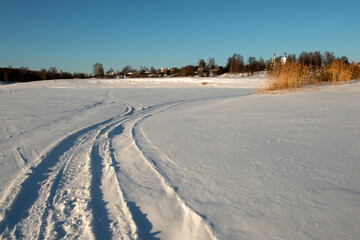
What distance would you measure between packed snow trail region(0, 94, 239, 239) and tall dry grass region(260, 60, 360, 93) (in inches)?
286

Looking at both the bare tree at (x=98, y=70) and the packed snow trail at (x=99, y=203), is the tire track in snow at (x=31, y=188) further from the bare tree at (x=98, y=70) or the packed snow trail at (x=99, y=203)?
the bare tree at (x=98, y=70)

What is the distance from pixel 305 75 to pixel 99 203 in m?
8.48

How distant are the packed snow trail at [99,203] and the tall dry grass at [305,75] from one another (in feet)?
23.8

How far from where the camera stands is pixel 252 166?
7.21 feet

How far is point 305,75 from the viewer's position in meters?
7.98

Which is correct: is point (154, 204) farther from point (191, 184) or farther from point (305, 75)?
point (305, 75)

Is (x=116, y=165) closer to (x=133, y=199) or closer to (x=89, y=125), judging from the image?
(x=133, y=199)

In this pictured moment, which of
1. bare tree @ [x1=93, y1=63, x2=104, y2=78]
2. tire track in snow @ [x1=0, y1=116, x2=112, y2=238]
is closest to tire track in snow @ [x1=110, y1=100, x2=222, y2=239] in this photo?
tire track in snow @ [x1=0, y1=116, x2=112, y2=238]

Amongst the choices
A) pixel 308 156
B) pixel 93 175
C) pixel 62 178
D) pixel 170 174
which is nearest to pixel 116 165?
pixel 93 175

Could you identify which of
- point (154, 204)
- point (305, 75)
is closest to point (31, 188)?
point (154, 204)

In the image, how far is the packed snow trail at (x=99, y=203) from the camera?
4.86 feet

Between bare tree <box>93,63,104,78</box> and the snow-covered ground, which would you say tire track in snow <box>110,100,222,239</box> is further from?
bare tree <box>93,63,104,78</box>

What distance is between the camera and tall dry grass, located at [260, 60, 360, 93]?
7.90 m

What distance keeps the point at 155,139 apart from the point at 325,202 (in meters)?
2.47
